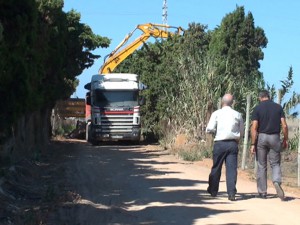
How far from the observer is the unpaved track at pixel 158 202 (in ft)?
30.4

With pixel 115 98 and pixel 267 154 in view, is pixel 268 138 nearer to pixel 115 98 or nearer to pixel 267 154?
pixel 267 154

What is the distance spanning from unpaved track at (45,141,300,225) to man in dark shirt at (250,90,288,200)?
0.50m

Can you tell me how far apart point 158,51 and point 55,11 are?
42.3 ft

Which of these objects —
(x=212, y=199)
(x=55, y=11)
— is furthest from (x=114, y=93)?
(x=212, y=199)

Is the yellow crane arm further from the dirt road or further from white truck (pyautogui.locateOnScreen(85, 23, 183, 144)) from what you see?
the dirt road

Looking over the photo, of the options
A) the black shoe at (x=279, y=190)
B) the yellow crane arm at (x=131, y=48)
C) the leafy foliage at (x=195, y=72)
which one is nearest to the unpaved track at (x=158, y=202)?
the black shoe at (x=279, y=190)

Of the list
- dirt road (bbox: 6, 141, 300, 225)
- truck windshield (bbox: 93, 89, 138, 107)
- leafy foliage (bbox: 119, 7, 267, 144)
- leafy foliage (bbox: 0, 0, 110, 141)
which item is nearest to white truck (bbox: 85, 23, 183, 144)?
truck windshield (bbox: 93, 89, 138, 107)

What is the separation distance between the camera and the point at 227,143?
36.0 ft

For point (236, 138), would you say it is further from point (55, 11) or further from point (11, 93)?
point (55, 11)

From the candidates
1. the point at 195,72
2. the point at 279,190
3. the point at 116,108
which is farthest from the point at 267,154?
the point at 116,108

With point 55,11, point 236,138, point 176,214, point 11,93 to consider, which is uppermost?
point 55,11

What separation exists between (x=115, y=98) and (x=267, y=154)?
19435mm

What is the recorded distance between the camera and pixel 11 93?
1422 centimetres

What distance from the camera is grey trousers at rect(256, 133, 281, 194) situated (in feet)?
36.3
